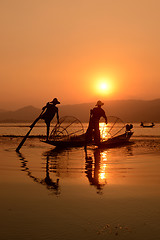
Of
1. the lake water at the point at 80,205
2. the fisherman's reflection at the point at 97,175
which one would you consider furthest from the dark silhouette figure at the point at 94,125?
the lake water at the point at 80,205

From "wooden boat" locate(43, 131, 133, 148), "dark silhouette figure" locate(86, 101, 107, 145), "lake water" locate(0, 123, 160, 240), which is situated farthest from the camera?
"dark silhouette figure" locate(86, 101, 107, 145)

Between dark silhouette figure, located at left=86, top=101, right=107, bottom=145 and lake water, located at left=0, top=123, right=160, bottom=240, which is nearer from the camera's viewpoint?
lake water, located at left=0, top=123, right=160, bottom=240

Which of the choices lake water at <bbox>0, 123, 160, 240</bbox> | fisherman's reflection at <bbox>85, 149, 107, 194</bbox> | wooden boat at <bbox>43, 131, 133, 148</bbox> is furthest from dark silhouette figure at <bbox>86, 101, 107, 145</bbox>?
lake water at <bbox>0, 123, 160, 240</bbox>

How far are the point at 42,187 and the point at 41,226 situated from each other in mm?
2886

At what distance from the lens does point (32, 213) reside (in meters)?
5.60

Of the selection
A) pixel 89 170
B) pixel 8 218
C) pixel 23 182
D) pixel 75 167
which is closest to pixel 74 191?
pixel 23 182

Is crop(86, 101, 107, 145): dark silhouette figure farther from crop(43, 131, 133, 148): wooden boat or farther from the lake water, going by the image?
the lake water

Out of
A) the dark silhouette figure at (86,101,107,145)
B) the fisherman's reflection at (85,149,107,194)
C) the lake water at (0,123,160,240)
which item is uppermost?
the dark silhouette figure at (86,101,107,145)

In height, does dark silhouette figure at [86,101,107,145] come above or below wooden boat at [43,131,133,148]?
above

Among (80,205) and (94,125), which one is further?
(94,125)

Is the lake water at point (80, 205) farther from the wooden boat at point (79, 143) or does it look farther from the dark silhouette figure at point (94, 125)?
the dark silhouette figure at point (94, 125)

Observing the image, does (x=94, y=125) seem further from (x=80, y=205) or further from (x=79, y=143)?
(x=80, y=205)

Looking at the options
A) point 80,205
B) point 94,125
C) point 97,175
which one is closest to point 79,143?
point 94,125

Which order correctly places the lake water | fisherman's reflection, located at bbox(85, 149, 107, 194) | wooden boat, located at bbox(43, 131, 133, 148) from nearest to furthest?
the lake water
fisherman's reflection, located at bbox(85, 149, 107, 194)
wooden boat, located at bbox(43, 131, 133, 148)
